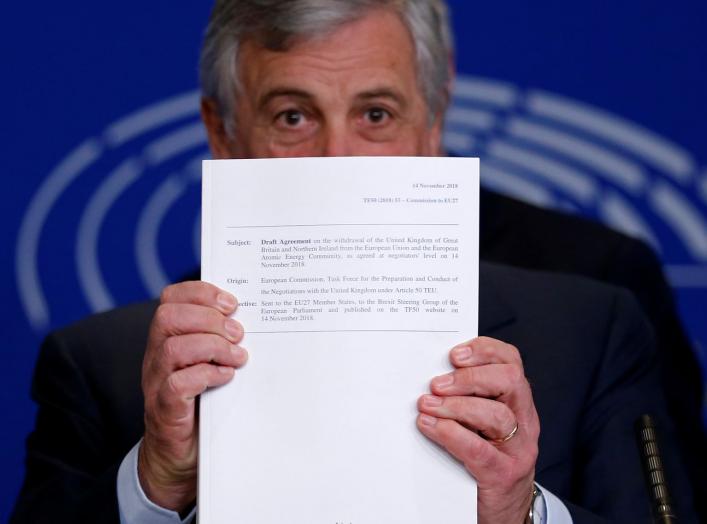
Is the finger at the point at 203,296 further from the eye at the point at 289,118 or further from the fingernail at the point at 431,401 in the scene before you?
the eye at the point at 289,118

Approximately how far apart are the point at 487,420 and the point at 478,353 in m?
0.11

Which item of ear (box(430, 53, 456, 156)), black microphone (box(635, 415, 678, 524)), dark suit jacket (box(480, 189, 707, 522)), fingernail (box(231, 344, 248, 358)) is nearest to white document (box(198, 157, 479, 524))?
fingernail (box(231, 344, 248, 358))

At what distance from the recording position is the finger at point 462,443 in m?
1.95

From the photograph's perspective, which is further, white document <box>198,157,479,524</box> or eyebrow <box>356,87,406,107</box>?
eyebrow <box>356,87,406,107</box>

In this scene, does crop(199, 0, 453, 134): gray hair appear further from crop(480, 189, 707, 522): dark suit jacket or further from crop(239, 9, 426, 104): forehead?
crop(480, 189, 707, 522): dark suit jacket

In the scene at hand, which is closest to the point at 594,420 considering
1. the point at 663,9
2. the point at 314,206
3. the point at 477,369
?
the point at 477,369

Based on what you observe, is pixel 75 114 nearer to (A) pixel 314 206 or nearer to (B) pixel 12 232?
(B) pixel 12 232

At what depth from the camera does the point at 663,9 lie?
359cm

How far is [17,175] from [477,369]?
78.1 inches

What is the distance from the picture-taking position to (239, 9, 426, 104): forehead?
288cm

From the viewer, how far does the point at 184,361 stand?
1996mm

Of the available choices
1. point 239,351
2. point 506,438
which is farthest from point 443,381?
point 239,351

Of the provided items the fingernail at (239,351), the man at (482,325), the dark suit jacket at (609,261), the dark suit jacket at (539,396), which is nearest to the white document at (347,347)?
the fingernail at (239,351)

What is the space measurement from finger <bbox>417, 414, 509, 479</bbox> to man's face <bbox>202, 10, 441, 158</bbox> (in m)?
1.01
